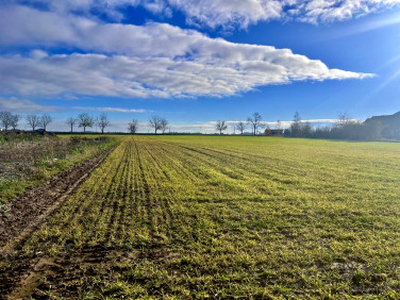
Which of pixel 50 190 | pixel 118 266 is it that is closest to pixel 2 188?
pixel 50 190

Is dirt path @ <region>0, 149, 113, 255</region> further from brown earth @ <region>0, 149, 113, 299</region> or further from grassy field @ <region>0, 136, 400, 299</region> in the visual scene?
grassy field @ <region>0, 136, 400, 299</region>

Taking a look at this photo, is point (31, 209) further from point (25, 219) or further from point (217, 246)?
point (217, 246)

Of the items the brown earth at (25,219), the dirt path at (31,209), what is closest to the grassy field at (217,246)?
the brown earth at (25,219)

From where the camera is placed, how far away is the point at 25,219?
22.3ft

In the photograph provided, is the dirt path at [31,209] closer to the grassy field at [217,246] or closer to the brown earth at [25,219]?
the brown earth at [25,219]

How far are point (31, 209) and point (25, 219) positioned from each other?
37.9 inches

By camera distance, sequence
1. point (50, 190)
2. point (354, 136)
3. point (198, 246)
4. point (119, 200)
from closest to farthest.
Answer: point (198, 246) < point (119, 200) < point (50, 190) < point (354, 136)

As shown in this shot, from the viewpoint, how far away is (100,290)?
3.81 metres

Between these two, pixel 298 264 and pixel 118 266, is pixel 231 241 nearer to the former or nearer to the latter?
pixel 298 264

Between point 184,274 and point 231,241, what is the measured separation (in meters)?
1.65

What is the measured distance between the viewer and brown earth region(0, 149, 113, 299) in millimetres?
4334

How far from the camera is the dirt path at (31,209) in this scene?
18.7ft

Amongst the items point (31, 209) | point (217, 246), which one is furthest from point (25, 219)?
point (217, 246)

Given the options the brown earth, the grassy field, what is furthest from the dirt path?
the grassy field
